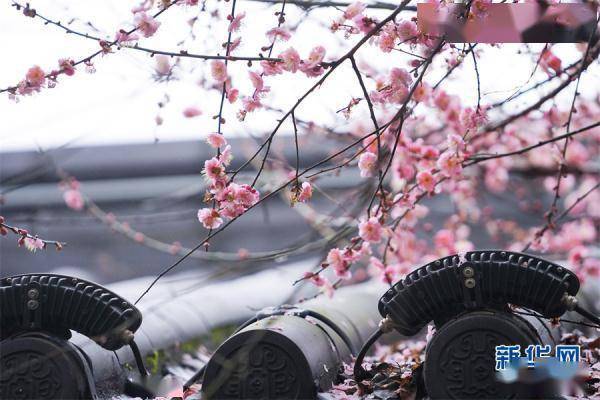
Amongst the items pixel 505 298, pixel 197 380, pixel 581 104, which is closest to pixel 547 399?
pixel 505 298

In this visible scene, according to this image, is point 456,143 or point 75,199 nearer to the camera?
point 456,143

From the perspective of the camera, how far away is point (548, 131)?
757 cm

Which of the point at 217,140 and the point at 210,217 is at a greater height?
the point at 217,140

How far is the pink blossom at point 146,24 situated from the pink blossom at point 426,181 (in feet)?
6.16

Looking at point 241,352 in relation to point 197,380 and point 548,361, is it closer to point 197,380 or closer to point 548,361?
point 197,380

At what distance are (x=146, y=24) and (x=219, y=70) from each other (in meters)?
0.40

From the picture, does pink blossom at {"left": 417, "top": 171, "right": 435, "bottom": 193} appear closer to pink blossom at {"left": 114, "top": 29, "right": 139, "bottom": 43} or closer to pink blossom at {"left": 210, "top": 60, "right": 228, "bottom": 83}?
pink blossom at {"left": 210, "top": 60, "right": 228, "bottom": 83}

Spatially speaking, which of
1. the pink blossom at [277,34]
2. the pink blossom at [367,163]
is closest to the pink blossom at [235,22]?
the pink blossom at [277,34]

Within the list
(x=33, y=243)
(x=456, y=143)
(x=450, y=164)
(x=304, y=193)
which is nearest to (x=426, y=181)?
(x=450, y=164)

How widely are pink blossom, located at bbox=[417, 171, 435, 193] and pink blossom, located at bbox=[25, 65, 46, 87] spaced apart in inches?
88.2

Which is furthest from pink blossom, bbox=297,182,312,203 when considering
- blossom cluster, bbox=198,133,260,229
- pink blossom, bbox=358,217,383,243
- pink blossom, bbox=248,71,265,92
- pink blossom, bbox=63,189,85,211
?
pink blossom, bbox=63,189,85,211

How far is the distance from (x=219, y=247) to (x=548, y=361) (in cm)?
1227

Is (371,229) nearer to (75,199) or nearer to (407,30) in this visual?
(407,30)

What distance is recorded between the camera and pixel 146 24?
12.4 ft
